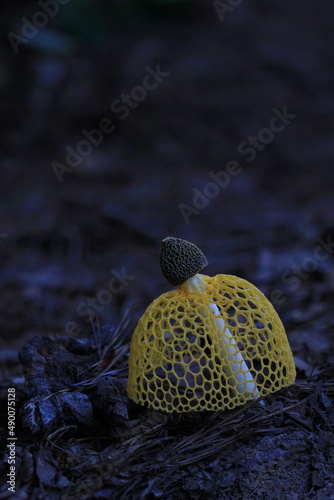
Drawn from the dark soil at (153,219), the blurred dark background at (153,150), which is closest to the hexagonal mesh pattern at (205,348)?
the dark soil at (153,219)

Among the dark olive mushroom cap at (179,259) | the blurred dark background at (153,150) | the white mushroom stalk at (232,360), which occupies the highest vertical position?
the blurred dark background at (153,150)

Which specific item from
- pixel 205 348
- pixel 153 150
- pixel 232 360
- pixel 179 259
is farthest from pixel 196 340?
pixel 153 150

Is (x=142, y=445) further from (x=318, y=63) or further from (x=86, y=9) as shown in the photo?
(x=318, y=63)

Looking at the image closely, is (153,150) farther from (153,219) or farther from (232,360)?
(232,360)

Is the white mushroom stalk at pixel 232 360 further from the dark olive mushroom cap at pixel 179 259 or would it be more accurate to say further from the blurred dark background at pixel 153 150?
the blurred dark background at pixel 153 150

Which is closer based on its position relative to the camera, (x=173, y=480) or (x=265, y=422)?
(x=173, y=480)

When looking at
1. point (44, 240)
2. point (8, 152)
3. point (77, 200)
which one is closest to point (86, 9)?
point (8, 152)

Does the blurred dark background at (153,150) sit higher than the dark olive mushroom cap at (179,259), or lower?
higher
